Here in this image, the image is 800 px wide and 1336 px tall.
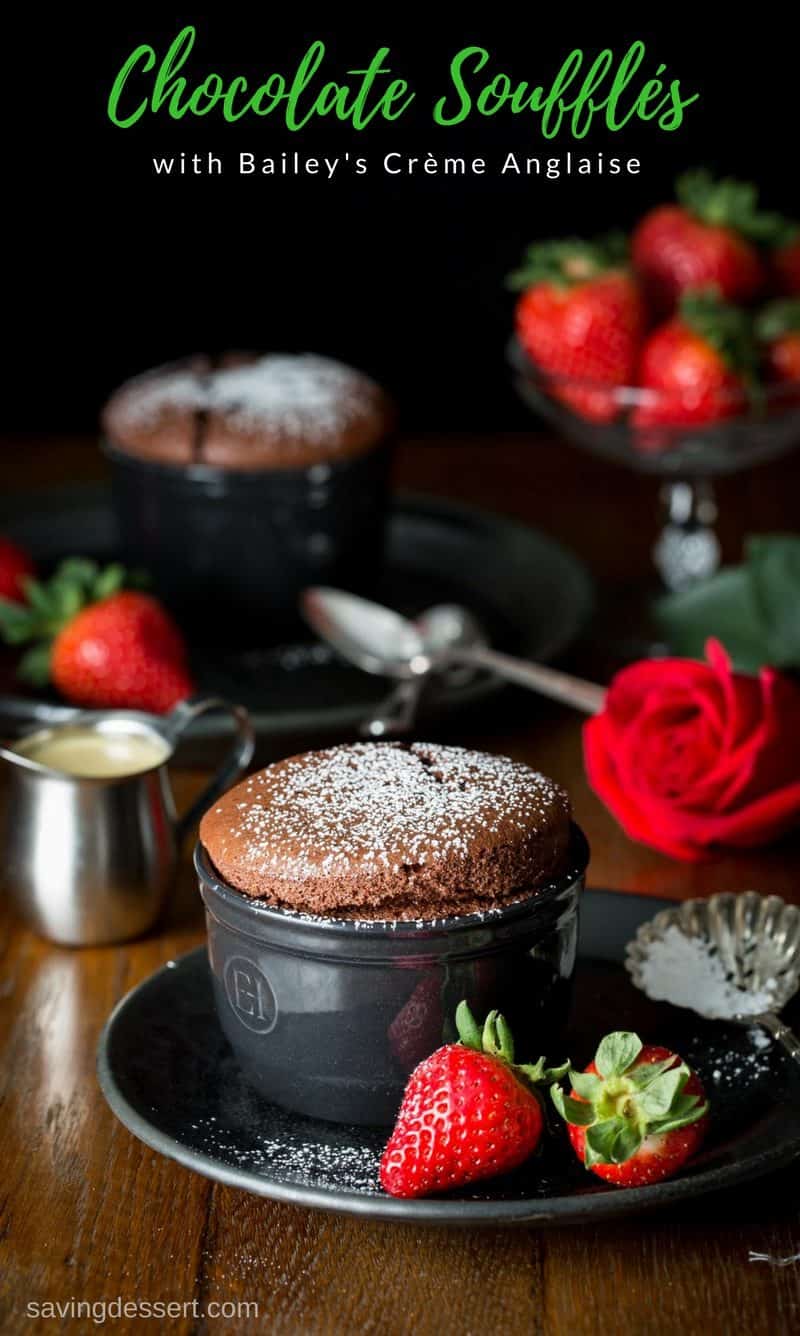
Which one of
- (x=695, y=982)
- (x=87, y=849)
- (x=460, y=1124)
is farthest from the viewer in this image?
(x=87, y=849)

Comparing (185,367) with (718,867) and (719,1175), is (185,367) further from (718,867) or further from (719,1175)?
(719,1175)

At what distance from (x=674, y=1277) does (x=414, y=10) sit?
1727 millimetres

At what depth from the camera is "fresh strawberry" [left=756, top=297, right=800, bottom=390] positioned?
141 cm

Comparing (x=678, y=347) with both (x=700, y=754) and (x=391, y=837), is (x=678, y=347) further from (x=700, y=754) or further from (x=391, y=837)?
(x=391, y=837)

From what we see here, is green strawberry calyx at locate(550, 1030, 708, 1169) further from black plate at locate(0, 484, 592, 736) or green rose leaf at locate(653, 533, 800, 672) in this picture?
green rose leaf at locate(653, 533, 800, 672)

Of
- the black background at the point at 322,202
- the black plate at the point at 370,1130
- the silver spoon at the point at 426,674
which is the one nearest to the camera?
the black plate at the point at 370,1130

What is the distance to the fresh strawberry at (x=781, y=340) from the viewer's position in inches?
55.4

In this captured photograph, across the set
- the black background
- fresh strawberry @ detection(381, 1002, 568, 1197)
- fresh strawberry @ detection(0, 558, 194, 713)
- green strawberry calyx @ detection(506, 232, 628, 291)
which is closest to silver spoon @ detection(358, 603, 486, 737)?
fresh strawberry @ detection(0, 558, 194, 713)

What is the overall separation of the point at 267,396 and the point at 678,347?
0.35 m

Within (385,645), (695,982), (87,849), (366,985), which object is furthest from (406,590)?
(366,985)

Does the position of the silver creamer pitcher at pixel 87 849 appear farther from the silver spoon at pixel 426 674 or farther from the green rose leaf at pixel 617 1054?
the green rose leaf at pixel 617 1054

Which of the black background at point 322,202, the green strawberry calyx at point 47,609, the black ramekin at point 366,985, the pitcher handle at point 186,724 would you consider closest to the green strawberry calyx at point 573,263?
the green strawberry calyx at point 47,609

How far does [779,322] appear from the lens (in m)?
1.41

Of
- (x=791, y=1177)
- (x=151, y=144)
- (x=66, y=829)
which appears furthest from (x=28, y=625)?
(x=151, y=144)
